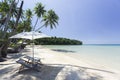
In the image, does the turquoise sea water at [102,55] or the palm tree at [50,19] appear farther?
the palm tree at [50,19]

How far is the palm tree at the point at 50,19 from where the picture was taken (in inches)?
1462

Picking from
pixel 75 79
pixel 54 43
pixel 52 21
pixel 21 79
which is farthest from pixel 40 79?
pixel 54 43

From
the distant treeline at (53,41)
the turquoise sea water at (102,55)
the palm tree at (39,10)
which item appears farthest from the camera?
the distant treeline at (53,41)

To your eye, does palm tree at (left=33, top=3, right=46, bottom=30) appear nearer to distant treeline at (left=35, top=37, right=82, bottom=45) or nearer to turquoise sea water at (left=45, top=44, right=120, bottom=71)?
turquoise sea water at (left=45, top=44, right=120, bottom=71)

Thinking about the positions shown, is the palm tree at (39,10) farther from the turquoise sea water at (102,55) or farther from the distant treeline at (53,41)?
the distant treeline at (53,41)

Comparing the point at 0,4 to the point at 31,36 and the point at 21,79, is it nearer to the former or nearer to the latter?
the point at 31,36

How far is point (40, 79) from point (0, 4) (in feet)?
71.4

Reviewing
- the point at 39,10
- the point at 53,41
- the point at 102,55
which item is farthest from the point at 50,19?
the point at 53,41

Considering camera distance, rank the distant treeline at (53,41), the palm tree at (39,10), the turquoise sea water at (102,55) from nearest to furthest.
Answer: the turquoise sea water at (102,55) < the palm tree at (39,10) < the distant treeline at (53,41)

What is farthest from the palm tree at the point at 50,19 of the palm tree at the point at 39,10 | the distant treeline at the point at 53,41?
the distant treeline at the point at 53,41

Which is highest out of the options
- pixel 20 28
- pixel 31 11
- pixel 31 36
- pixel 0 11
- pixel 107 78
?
pixel 31 11

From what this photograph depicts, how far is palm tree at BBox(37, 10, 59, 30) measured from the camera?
37.1m

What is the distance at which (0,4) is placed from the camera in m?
25.4

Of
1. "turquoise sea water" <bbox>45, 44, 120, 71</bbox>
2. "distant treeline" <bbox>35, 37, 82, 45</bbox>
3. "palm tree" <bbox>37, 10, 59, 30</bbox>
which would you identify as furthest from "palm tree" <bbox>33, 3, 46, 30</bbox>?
"distant treeline" <bbox>35, 37, 82, 45</bbox>
